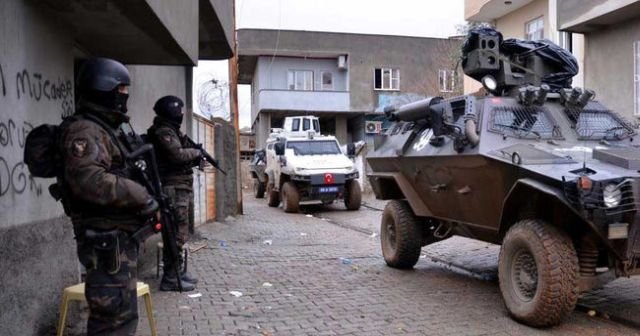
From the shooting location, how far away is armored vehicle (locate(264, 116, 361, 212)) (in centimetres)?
1434

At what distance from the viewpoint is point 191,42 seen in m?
6.20

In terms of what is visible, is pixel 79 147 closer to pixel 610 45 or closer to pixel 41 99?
pixel 41 99

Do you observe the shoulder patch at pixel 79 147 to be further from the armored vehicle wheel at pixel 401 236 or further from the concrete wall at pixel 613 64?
the concrete wall at pixel 613 64

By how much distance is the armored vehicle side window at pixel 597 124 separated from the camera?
5645 millimetres

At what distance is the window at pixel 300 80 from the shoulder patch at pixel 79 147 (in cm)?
3008

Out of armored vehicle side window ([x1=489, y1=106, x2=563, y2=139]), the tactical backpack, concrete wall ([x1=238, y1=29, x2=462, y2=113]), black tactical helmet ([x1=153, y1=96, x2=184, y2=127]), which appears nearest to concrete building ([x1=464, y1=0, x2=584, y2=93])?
armored vehicle side window ([x1=489, y1=106, x2=563, y2=139])

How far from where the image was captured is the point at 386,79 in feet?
109

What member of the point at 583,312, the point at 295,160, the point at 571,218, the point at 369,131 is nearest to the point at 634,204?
the point at 571,218

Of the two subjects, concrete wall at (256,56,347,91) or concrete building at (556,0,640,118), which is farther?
concrete wall at (256,56,347,91)

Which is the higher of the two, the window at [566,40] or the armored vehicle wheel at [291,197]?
the window at [566,40]

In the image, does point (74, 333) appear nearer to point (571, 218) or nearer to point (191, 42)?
point (191, 42)

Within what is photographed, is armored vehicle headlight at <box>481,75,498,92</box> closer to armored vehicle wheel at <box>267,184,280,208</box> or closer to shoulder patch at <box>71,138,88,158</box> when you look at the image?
shoulder patch at <box>71,138,88,158</box>

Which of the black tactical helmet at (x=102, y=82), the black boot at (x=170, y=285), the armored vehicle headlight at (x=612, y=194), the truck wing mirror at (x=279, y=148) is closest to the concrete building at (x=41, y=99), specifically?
the black tactical helmet at (x=102, y=82)

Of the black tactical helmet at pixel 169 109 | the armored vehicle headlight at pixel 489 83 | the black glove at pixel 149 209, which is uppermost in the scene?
the armored vehicle headlight at pixel 489 83
